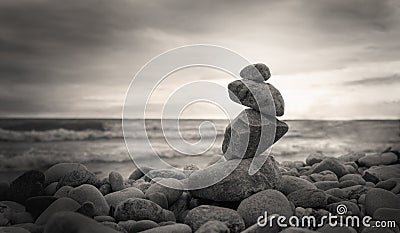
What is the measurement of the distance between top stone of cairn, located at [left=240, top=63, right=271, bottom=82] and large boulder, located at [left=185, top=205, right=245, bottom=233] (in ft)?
5.83

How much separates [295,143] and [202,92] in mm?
17707

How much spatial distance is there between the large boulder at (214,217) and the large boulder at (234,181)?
0.40 m

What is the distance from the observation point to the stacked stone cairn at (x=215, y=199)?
4727 mm

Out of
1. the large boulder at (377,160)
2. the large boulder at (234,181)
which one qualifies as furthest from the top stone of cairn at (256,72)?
the large boulder at (377,160)

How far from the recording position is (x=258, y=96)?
5.46m

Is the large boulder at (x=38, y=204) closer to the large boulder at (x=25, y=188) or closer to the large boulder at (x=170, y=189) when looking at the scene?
the large boulder at (x=25, y=188)

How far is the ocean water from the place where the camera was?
14.2 meters

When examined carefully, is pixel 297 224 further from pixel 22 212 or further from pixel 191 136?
→ pixel 191 136

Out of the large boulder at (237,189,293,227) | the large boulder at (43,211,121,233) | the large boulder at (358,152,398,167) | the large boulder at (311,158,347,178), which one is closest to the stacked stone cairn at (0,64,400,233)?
the large boulder at (237,189,293,227)

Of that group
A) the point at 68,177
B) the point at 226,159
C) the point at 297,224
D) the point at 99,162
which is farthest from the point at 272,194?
the point at 99,162

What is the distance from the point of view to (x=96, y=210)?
5156 mm

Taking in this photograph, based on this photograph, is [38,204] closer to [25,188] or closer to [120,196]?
[25,188]

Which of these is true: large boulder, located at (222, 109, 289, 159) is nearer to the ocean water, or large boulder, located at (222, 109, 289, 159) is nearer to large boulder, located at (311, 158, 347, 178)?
large boulder, located at (311, 158, 347, 178)

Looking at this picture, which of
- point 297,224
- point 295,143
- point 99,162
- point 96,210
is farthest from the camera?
point 295,143
